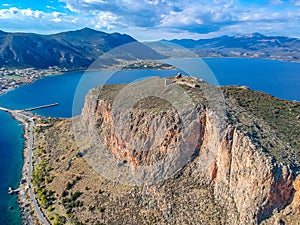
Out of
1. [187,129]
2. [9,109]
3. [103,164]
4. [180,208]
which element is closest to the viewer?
[180,208]

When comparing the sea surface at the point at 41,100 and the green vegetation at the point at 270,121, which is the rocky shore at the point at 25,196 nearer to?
the sea surface at the point at 41,100

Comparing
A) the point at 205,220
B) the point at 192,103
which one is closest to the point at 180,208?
the point at 205,220

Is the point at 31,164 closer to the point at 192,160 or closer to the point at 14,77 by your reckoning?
the point at 192,160

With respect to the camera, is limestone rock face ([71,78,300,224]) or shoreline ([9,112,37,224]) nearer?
limestone rock face ([71,78,300,224])

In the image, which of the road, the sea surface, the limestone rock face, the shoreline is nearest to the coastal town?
the sea surface

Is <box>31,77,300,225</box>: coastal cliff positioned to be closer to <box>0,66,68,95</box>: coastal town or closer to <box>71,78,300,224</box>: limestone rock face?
<box>71,78,300,224</box>: limestone rock face

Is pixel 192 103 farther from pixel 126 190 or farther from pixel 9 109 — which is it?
pixel 9 109
